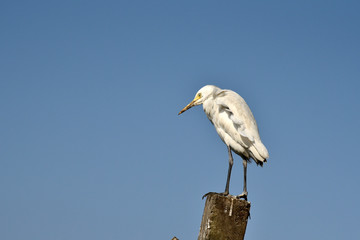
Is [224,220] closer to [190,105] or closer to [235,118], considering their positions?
[235,118]

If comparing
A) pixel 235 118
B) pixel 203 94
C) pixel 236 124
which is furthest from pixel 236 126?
pixel 203 94

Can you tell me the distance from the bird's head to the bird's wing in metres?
0.50

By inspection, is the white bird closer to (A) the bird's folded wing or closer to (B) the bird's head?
(A) the bird's folded wing

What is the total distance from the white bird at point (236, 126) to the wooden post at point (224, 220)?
3.04m

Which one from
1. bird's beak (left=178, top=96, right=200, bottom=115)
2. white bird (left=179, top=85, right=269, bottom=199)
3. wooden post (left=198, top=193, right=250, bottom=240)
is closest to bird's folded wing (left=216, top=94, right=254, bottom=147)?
white bird (left=179, top=85, right=269, bottom=199)

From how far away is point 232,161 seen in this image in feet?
29.8

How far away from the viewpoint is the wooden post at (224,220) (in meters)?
4.89

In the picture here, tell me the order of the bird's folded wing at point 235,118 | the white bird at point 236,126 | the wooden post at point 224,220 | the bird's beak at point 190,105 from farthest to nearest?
1. the bird's beak at point 190,105
2. the bird's folded wing at point 235,118
3. the white bird at point 236,126
4. the wooden post at point 224,220

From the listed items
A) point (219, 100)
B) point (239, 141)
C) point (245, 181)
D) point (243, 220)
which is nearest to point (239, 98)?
point (219, 100)

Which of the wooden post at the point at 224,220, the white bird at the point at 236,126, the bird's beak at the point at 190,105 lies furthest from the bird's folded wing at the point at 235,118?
the wooden post at the point at 224,220

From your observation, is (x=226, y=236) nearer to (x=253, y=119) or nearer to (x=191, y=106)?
(x=253, y=119)

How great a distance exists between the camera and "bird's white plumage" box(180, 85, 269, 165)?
8.51 metres

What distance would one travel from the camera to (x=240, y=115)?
8.84m

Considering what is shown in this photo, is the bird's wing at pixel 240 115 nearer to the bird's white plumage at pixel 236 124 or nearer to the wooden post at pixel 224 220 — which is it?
the bird's white plumage at pixel 236 124
